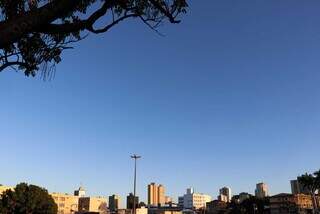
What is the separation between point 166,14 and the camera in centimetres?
1022

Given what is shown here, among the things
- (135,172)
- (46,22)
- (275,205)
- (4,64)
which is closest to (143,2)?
(46,22)

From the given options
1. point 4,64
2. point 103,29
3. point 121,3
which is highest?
point 121,3

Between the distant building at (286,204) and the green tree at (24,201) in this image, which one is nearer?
the green tree at (24,201)

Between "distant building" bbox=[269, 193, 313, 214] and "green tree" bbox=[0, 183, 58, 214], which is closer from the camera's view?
"green tree" bbox=[0, 183, 58, 214]

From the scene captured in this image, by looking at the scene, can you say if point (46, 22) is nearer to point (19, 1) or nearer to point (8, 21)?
point (8, 21)

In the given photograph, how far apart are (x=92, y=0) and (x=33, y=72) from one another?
240cm

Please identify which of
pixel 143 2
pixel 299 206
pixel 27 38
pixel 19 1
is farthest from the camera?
pixel 299 206

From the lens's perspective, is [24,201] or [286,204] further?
[286,204]

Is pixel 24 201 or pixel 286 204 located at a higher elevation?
pixel 286 204

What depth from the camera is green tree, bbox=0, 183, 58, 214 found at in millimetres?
94625

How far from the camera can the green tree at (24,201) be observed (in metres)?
94.6

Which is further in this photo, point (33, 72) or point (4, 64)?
point (33, 72)

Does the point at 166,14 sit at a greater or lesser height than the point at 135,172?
lesser

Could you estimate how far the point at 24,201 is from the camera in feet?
314
